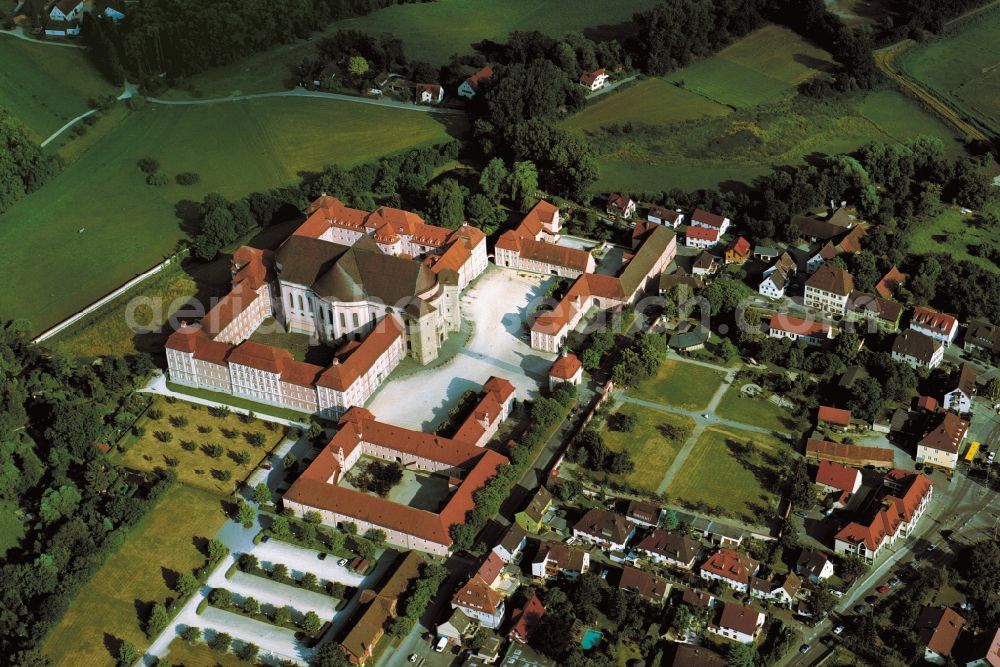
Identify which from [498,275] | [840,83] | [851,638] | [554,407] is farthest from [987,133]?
[851,638]

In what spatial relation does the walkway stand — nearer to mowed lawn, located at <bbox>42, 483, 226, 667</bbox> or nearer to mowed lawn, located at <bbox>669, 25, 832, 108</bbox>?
mowed lawn, located at <bbox>42, 483, 226, 667</bbox>

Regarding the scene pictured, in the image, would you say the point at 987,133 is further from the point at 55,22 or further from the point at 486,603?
the point at 55,22

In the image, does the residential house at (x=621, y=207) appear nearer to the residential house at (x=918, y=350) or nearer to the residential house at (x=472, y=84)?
the residential house at (x=472, y=84)

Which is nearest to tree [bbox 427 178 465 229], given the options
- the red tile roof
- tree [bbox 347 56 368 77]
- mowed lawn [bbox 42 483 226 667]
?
tree [bbox 347 56 368 77]

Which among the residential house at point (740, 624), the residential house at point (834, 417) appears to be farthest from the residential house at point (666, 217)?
the residential house at point (740, 624)

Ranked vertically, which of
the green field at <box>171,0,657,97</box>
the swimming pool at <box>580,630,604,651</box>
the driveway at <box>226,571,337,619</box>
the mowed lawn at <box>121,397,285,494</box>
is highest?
the green field at <box>171,0,657,97</box>
